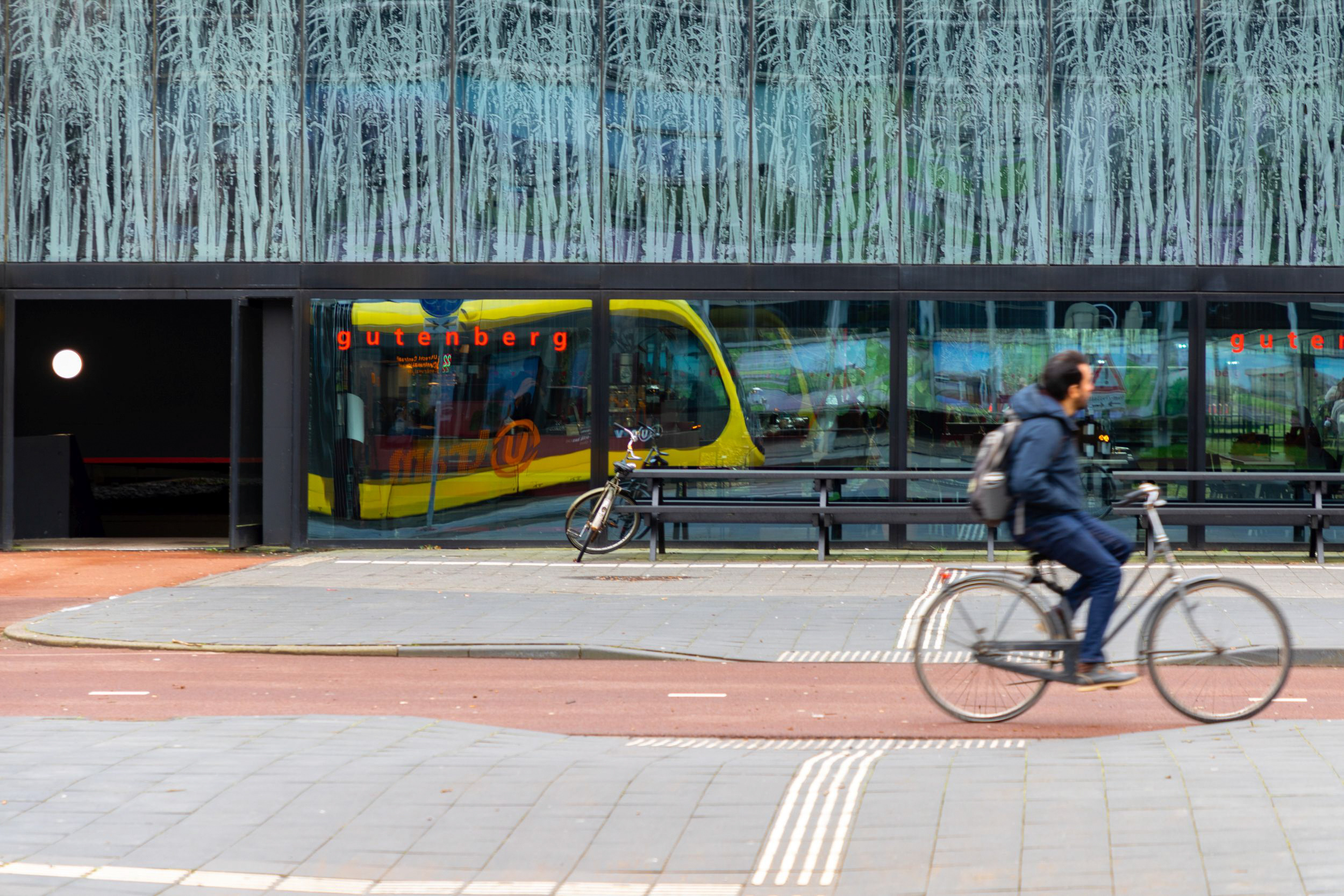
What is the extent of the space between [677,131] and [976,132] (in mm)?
3323

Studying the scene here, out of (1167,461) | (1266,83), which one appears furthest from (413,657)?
(1266,83)

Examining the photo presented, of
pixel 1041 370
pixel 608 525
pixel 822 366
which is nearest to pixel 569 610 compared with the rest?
pixel 608 525

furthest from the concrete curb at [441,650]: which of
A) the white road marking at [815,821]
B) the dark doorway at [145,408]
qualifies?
the dark doorway at [145,408]

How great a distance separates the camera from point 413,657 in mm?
9555

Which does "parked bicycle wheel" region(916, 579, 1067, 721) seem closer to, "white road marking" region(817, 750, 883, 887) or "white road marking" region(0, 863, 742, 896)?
"white road marking" region(817, 750, 883, 887)

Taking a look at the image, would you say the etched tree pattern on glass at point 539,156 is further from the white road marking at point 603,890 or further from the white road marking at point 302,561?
the white road marking at point 603,890

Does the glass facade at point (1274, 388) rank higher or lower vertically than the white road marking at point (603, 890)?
higher

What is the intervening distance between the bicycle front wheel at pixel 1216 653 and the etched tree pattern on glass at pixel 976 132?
9613mm

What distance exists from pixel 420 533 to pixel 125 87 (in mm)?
6142

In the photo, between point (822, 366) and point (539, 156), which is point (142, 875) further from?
point (539, 156)

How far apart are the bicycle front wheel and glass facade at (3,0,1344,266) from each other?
31.7ft

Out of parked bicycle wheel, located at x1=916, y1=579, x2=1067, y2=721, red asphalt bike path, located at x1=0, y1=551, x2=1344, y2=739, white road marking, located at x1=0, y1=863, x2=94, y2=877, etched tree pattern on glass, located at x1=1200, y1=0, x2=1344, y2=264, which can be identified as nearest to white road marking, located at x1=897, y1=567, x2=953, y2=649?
red asphalt bike path, located at x1=0, y1=551, x2=1344, y2=739

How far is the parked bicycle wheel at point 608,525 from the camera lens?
1530 cm

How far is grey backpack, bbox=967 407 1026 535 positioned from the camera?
657 centimetres
